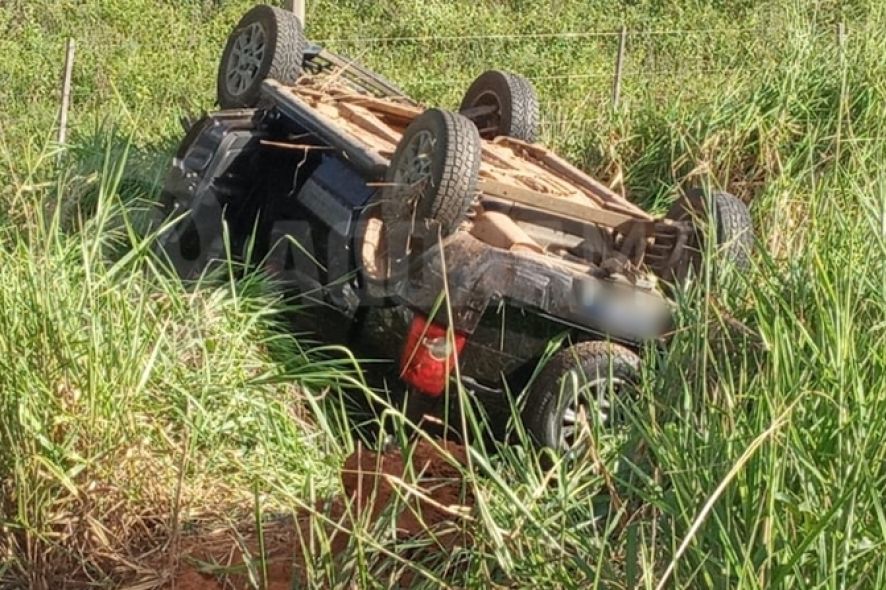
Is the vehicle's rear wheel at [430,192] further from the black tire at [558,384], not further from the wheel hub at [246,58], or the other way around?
the wheel hub at [246,58]

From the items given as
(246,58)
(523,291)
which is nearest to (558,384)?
(523,291)

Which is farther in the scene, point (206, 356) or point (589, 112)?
point (589, 112)

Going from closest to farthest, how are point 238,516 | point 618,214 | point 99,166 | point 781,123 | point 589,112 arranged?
point 238,516
point 618,214
point 99,166
point 781,123
point 589,112

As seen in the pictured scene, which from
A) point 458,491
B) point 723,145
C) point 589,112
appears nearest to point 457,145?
point 458,491

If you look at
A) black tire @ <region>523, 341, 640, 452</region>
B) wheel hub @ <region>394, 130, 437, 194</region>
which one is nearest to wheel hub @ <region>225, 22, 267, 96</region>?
wheel hub @ <region>394, 130, 437, 194</region>

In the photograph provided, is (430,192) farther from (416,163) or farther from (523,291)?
(523,291)

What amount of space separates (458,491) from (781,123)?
230 inches

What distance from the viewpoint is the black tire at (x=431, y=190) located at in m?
5.50

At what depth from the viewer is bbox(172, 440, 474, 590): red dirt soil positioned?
11.3 ft

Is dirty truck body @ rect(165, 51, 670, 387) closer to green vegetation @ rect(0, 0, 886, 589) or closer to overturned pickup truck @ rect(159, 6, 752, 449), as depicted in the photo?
overturned pickup truck @ rect(159, 6, 752, 449)

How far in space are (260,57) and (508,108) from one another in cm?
137

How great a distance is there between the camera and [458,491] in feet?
12.7

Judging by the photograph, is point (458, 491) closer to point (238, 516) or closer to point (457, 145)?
point (238, 516)

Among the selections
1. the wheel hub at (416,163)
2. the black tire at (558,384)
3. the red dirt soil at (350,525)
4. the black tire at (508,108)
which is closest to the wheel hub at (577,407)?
the black tire at (558,384)
